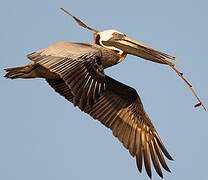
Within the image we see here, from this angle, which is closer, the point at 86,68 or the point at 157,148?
the point at 86,68

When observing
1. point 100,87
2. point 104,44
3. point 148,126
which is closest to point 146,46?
point 104,44

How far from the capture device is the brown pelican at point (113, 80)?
8.61 m

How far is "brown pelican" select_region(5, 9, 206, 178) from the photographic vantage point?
28.2ft

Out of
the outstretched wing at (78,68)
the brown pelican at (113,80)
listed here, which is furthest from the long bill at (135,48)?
the outstretched wing at (78,68)

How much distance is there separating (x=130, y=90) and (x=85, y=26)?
161 centimetres

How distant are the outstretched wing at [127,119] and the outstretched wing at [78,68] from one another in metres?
2.25

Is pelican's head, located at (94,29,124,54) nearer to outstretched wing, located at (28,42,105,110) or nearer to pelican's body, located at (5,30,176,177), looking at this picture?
pelican's body, located at (5,30,176,177)

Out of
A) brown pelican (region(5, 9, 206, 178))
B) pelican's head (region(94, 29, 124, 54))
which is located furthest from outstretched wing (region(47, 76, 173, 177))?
pelican's head (region(94, 29, 124, 54))

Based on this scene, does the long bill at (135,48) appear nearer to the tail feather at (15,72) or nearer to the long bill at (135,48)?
the long bill at (135,48)

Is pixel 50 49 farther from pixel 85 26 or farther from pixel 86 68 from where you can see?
pixel 85 26

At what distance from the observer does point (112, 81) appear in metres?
11.2

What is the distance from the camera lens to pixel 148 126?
11.0m

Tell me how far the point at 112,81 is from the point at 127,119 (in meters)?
0.85

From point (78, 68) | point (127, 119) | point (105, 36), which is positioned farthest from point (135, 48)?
point (78, 68)
